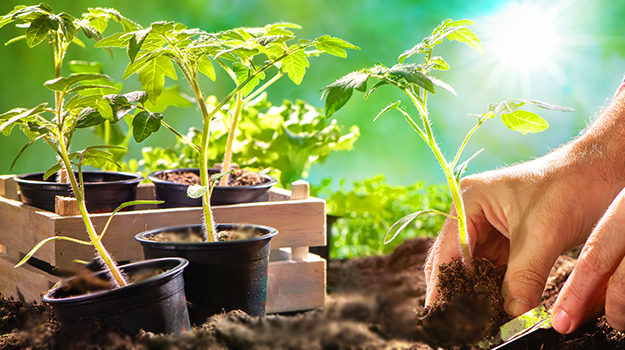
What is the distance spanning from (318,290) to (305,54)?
0.72 meters

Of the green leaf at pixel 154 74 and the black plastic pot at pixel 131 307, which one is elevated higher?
the green leaf at pixel 154 74

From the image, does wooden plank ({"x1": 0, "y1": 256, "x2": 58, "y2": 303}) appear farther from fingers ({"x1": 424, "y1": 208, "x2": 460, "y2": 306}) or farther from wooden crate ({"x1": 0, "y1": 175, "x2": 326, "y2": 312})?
fingers ({"x1": 424, "y1": 208, "x2": 460, "y2": 306})

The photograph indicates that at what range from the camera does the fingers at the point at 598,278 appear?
0.62 metres

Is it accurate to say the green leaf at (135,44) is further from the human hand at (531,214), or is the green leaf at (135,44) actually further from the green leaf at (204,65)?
the human hand at (531,214)

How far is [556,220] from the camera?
0.79 meters

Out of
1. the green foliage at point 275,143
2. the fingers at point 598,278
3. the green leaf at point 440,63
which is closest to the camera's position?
the fingers at point 598,278

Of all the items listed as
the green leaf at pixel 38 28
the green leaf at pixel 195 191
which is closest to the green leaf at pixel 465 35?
the green leaf at pixel 195 191

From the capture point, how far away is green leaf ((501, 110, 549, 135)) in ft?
2.25

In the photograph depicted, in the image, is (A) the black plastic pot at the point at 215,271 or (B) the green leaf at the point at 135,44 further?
(A) the black plastic pot at the point at 215,271

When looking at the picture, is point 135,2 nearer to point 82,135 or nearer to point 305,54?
point 82,135

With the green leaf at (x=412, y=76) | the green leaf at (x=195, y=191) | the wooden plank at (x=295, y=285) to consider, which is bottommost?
the wooden plank at (x=295, y=285)

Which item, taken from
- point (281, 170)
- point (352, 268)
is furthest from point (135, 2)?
point (352, 268)

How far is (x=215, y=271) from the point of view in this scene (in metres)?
0.88

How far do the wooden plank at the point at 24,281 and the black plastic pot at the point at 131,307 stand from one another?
1.32 feet
